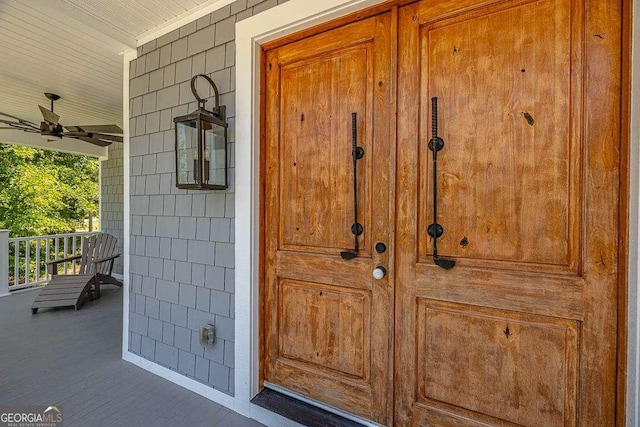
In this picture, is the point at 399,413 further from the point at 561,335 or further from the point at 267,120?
the point at 267,120

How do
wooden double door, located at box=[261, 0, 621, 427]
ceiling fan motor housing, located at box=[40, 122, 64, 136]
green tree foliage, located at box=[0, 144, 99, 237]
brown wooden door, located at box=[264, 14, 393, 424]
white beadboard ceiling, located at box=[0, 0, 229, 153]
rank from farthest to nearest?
green tree foliage, located at box=[0, 144, 99, 237] < ceiling fan motor housing, located at box=[40, 122, 64, 136] < white beadboard ceiling, located at box=[0, 0, 229, 153] < brown wooden door, located at box=[264, 14, 393, 424] < wooden double door, located at box=[261, 0, 621, 427]

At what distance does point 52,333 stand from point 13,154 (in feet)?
27.9

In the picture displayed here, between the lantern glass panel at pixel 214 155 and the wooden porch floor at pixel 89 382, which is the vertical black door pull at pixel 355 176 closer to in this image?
the lantern glass panel at pixel 214 155

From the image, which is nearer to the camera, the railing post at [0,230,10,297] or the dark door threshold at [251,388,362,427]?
the dark door threshold at [251,388,362,427]

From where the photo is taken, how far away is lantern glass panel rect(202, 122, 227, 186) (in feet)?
6.33

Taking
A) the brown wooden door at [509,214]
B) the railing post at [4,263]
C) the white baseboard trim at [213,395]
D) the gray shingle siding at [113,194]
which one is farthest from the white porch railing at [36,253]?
the brown wooden door at [509,214]

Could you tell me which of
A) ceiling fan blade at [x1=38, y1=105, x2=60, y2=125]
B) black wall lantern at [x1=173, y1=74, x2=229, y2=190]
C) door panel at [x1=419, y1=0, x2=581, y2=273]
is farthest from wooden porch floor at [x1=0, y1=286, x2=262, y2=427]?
ceiling fan blade at [x1=38, y1=105, x2=60, y2=125]

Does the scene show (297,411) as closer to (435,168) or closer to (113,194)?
(435,168)

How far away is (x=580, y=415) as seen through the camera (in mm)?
1209

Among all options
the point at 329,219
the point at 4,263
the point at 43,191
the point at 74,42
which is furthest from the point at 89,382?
the point at 43,191

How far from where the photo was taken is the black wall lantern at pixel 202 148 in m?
1.87

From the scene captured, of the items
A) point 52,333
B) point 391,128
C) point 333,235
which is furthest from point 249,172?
point 52,333

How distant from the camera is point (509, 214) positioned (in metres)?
1.33

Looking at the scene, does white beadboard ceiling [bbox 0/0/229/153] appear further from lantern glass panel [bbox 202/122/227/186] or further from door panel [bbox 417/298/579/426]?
door panel [bbox 417/298/579/426]
